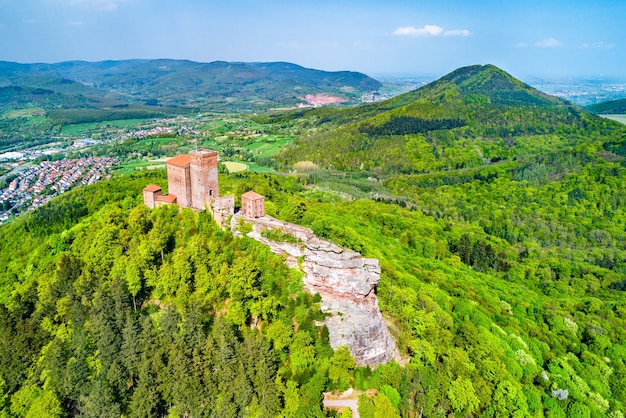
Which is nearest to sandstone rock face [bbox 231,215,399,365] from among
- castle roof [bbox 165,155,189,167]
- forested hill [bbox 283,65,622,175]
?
castle roof [bbox 165,155,189,167]

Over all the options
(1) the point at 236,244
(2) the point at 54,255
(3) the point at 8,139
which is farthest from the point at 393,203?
(3) the point at 8,139

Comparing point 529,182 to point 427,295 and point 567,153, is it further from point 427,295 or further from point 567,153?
point 427,295

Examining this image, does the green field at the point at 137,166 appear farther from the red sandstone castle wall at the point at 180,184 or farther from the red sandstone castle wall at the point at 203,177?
the red sandstone castle wall at the point at 203,177

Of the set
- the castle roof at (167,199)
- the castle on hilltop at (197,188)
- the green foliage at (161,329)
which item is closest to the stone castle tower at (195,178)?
the castle on hilltop at (197,188)

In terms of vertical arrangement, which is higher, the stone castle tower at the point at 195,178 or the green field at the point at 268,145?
the stone castle tower at the point at 195,178

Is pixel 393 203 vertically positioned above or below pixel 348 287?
below

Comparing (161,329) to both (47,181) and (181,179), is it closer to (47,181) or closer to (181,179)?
(181,179)
